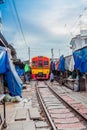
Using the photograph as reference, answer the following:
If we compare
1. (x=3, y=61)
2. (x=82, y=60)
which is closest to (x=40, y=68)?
(x=82, y=60)

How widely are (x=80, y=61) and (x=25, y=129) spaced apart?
44.2ft

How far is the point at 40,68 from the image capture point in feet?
150

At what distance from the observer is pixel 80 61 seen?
891 inches

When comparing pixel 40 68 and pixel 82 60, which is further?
pixel 40 68

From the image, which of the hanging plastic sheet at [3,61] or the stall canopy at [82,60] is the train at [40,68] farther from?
the hanging plastic sheet at [3,61]

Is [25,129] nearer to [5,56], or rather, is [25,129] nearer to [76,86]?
[5,56]

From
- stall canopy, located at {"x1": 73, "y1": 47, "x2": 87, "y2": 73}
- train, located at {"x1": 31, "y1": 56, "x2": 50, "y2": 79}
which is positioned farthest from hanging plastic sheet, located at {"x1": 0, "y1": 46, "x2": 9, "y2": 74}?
train, located at {"x1": 31, "y1": 56, "x2": 50, "y2": 79}

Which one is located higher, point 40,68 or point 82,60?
point 82,60

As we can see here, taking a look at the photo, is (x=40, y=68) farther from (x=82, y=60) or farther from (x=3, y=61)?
(x=3, y=61)

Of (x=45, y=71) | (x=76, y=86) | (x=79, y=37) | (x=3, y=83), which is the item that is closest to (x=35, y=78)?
(x=45, y=71)

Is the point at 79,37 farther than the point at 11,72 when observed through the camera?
Yes

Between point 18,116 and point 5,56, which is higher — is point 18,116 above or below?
below

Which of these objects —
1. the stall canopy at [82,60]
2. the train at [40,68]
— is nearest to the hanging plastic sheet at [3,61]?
the stall canopy at [82,60]

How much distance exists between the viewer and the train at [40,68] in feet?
150
